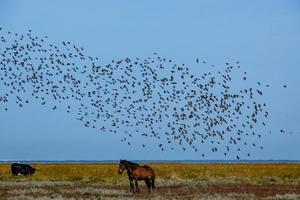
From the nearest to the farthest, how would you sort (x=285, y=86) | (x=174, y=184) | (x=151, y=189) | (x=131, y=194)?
(x=285, y=86) → (x=131, y=194) → (x=151, y=189) → (x=174, y=184)

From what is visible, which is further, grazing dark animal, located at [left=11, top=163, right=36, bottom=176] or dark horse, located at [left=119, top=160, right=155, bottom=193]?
grazing dark animal, located at [left=11, top=163, right=36, bottom=176]

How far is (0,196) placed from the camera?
34.4 meters

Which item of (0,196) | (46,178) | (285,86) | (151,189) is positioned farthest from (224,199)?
(46,178)

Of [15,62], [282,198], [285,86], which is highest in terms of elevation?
[15,62]

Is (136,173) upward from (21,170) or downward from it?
downward

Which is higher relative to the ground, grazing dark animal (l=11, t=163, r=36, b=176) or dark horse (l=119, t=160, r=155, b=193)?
grazing dark animal (l=11, t=163, r=36, b=176)

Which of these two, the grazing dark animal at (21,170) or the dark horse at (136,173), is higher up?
the grazing dark animal at (21,170)

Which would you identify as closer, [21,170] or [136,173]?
[136,173]

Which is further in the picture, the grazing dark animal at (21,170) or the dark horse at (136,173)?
the grazing dark animal at (21,170)

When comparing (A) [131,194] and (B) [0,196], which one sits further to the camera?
(A) [131,194]

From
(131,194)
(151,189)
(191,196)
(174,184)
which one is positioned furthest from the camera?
(174,184)

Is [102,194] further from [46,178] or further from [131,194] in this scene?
[46,178]

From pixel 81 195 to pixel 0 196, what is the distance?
13.3 feet

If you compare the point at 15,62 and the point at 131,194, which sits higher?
the point at 15,62
